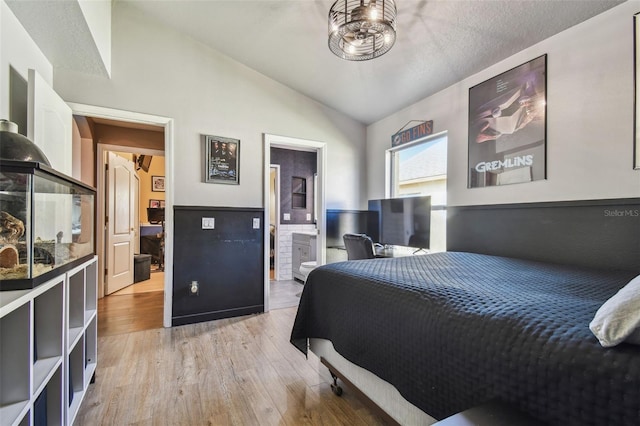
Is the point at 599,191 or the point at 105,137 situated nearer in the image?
the point at 599,191

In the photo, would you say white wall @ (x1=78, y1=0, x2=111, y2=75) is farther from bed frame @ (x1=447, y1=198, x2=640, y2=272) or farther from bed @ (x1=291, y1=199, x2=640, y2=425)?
bed frame @ (x1=447, y1=198, x2=640, y2=272)

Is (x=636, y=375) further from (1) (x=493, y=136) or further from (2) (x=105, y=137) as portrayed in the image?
(2) (x=105, y=137)

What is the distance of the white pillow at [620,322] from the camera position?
674mm

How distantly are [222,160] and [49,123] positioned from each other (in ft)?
4.64

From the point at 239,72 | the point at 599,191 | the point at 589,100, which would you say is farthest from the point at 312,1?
the point at 599,191

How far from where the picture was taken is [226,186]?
321cm

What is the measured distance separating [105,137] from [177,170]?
5.57ft

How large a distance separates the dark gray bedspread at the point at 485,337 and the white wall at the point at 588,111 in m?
0.68

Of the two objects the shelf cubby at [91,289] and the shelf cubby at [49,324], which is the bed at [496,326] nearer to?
the shelf cubby at [49,324]

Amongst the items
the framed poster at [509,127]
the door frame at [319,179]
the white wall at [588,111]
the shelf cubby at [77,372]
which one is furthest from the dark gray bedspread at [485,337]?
the door frame at [319,179]

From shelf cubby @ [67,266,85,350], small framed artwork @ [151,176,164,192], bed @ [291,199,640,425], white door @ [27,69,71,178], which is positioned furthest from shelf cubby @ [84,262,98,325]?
small framed artwork @ [151,176,164,192]

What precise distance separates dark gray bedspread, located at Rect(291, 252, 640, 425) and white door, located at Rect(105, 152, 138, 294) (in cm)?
362

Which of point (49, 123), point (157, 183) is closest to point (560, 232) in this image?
point (49, 123)

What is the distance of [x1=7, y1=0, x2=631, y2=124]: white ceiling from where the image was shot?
6.77 feet
